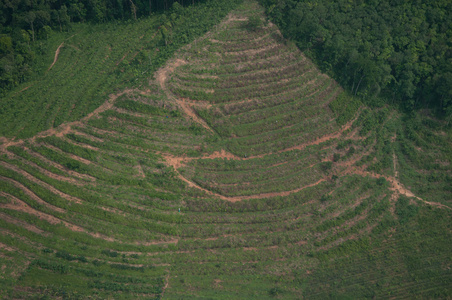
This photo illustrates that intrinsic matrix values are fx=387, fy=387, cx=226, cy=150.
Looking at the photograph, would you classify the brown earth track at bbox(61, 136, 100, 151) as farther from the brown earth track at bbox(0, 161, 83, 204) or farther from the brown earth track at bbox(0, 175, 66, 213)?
the brown earth track at bbox(0, 175, 66, 213)

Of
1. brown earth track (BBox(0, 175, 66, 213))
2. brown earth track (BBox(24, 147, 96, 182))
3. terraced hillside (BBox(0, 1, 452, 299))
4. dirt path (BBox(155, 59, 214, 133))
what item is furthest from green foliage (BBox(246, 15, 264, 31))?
brown earth track (BBox(0, 175, 66, 213))

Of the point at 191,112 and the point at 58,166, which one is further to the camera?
the point at 191,112

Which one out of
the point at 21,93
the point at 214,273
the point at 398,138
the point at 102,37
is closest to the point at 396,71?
the point at 398,138

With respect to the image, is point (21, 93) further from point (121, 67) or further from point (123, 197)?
point (123, 197)

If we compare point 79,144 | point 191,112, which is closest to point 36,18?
point 79,144

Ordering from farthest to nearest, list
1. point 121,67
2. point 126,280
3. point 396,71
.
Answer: point 396,71 < point 121,67 < point 126,280

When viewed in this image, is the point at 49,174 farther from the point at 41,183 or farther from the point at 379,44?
the point at 379,44

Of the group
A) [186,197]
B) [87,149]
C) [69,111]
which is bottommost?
[186,197]
